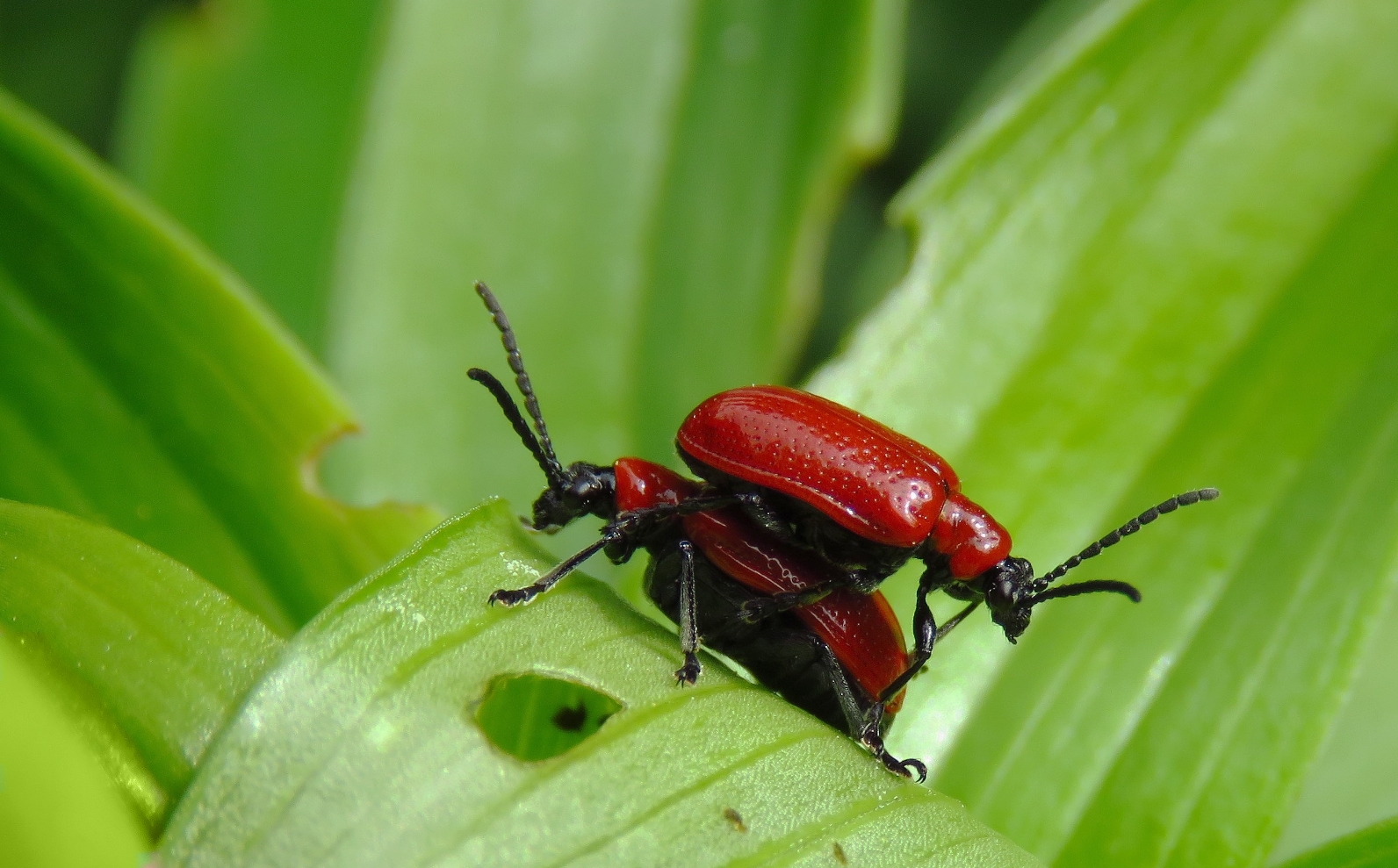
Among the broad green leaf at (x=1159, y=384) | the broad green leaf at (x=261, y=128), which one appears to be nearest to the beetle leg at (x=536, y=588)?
the broad green leaf at (x=1159, y=384)

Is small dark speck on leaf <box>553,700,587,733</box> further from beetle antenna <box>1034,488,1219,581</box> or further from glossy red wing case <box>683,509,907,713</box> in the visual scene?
beetle antenna <box>1034,488,1219,581</box>

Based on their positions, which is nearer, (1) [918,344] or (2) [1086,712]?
(2) [1086,712]

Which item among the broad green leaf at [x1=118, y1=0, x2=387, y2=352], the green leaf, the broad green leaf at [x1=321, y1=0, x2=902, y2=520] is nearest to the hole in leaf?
the broad green leaf at [x1=321, y1=0, x2=902, y2=520]

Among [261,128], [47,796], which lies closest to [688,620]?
[47,796]

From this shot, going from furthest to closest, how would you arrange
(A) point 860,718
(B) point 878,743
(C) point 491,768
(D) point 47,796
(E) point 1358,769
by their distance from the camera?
1. (E) point 1358,769
2. (A) point 860,718
3. (B) point 878,743
4. (C) point 491,768
5. (D) point 47,796

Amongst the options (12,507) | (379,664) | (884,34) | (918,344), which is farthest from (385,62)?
(379,664)

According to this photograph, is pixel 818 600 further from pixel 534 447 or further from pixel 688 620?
pixel 534 447

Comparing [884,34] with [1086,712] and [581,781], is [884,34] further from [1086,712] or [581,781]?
[581,781]
